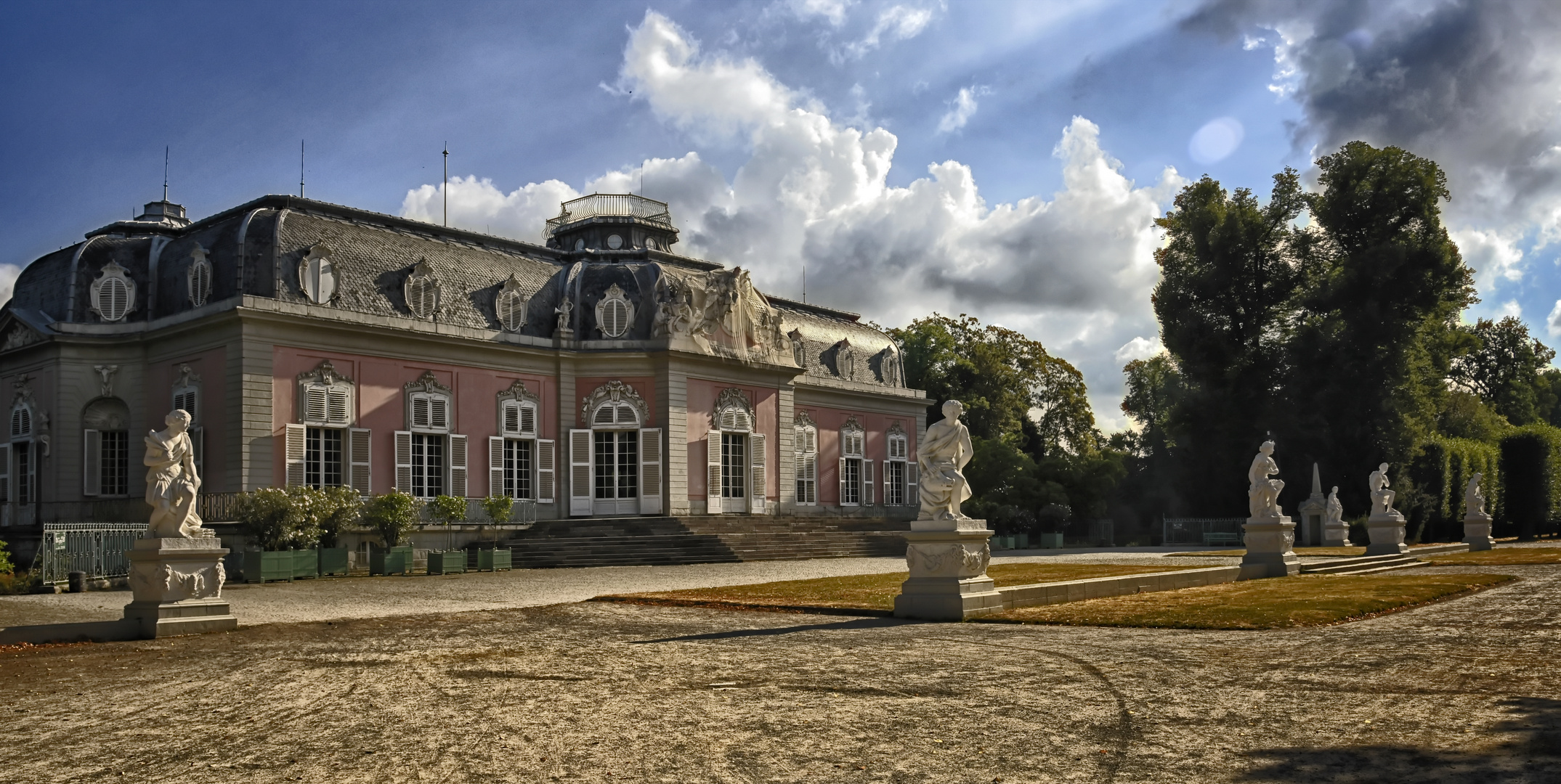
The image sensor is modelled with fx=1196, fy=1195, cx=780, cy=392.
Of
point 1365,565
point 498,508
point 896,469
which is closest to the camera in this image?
point 1365,565

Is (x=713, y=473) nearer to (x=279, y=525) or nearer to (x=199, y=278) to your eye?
(x=279, y=525)

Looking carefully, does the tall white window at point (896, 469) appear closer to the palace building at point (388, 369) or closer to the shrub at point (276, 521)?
the palace building at point (388, 369)

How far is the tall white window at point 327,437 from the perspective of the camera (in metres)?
26.6

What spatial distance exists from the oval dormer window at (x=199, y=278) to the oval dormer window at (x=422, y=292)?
4.42 meters

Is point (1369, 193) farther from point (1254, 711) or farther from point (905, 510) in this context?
point (1254, 711)

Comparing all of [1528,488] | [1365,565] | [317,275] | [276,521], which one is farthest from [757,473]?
[1528,488]

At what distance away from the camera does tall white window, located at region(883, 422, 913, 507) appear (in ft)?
141

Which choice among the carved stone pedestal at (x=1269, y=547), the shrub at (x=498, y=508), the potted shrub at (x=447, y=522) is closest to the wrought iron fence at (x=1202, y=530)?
the carved stone pedestal at (x=1269, y=547)

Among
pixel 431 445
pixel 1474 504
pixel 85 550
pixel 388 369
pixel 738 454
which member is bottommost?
pixel 1474 504

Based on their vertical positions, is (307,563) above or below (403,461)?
below

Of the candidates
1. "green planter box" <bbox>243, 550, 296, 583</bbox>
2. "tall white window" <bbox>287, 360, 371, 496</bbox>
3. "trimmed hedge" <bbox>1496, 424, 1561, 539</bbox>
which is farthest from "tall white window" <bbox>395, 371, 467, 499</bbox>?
"trimmed hedge" <bbox>1496, 424, 1561, 539</bbox>

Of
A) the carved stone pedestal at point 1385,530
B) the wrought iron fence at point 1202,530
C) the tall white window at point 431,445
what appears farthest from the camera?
the wrought iron fence at point 1202,530

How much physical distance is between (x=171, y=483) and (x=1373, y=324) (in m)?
38.8

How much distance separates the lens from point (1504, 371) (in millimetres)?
67000
